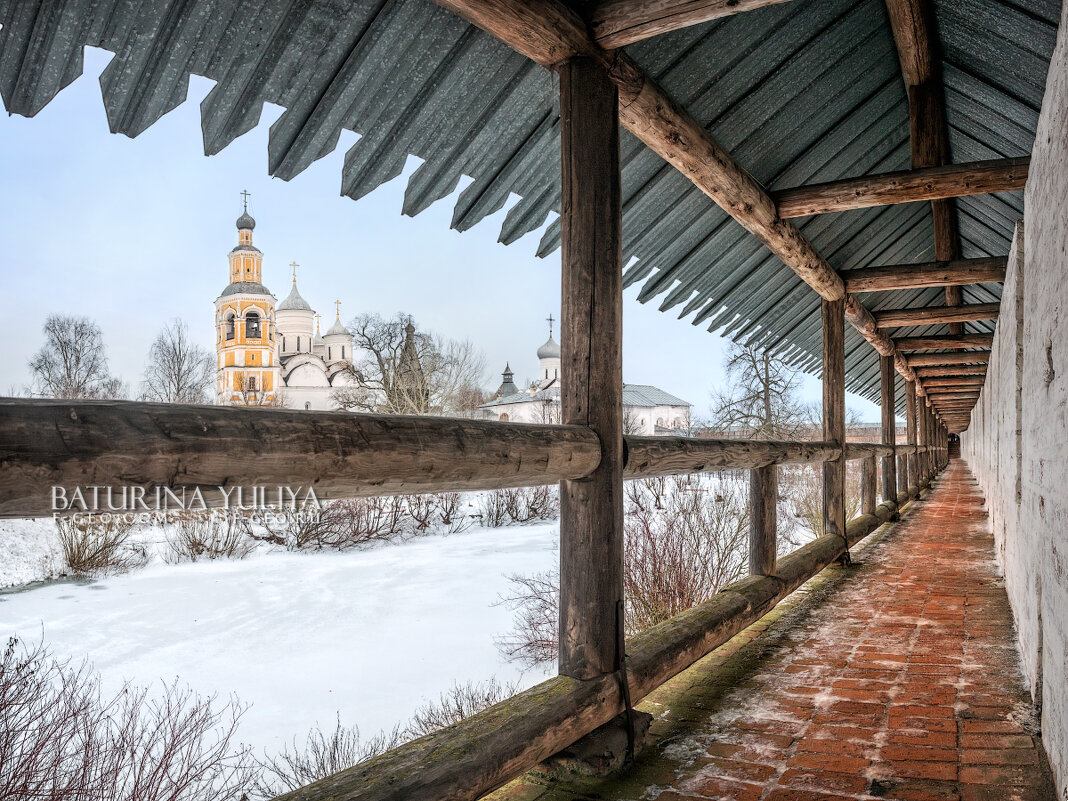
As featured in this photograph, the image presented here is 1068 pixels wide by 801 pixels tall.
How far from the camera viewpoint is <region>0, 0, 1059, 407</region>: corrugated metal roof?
2164 millimetres

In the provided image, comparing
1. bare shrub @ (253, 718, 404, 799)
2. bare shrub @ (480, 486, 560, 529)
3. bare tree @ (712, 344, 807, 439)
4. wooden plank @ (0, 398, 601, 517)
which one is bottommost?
bare shrub @ (253, 718, 404, 799)

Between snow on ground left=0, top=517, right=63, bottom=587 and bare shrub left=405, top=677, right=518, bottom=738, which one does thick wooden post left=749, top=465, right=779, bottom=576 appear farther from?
snow on ground left=0, top=517, right=63, bottom=587

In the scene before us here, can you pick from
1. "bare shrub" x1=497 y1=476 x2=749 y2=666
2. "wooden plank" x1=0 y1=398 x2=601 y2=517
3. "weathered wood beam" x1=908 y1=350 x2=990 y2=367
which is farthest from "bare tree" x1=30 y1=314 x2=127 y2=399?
"weathered wood beam" x1=908 y1=350 x2=990 y2=367

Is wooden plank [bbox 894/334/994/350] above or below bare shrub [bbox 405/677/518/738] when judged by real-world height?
above

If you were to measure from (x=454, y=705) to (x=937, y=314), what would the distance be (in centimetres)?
698

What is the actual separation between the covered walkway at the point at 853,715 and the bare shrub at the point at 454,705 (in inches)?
145

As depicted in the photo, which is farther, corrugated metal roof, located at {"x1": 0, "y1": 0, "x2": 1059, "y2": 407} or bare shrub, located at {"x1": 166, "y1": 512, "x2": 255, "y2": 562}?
bare shrub, located at {"x1": 166, "y1": 512, "x2": 255, "y2": 562}

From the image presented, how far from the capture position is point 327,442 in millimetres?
1403

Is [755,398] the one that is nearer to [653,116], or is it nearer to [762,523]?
[762,523]

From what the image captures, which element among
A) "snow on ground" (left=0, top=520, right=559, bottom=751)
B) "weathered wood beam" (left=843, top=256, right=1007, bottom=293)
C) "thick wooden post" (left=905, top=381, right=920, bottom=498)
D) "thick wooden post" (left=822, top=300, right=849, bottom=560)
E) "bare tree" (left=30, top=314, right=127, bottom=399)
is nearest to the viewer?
"weathered wood beam" (left=843, top=256, right=1007, bottom=293)

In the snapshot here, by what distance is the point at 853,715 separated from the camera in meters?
2.69

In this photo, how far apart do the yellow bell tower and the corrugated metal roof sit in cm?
4013

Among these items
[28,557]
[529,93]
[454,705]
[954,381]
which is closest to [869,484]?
[454,705]

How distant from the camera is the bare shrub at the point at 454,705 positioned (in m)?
7.11
